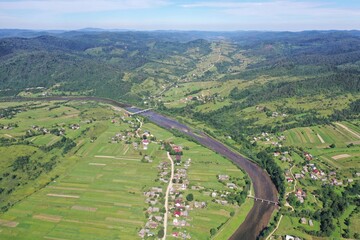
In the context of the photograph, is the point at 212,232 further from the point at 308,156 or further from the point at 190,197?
the point at 308,156

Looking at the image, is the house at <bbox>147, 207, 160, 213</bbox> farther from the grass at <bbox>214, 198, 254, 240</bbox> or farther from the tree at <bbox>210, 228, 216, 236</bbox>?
the grass at <bbox>214, 198, 254, 240</bbox>

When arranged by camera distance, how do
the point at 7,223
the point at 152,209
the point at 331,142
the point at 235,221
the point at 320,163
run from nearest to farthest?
the point at 7,223 < the point at 235,221 < the point at 152,209 < the point at 320,163 < the point at 331,142

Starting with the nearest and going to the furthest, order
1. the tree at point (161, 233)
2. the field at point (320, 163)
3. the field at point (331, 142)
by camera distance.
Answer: the tree at point (161, 233), the field at point (320, 163), the field at point (331, 142)

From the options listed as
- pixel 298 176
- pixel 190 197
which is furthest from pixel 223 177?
pixel 298 176

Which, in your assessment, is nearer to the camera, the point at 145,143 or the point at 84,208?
the point at 84,208

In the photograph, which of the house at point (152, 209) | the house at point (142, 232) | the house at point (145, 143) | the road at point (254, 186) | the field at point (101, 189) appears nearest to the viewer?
the house at point (142, 232)

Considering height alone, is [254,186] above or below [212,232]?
above

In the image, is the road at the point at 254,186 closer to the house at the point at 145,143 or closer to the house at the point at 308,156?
the house at the point at 308,156

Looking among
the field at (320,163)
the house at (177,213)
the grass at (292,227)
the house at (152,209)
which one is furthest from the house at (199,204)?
the field at (320,163)

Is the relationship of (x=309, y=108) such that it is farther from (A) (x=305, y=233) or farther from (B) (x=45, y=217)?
(B) (x=45, y=217)
